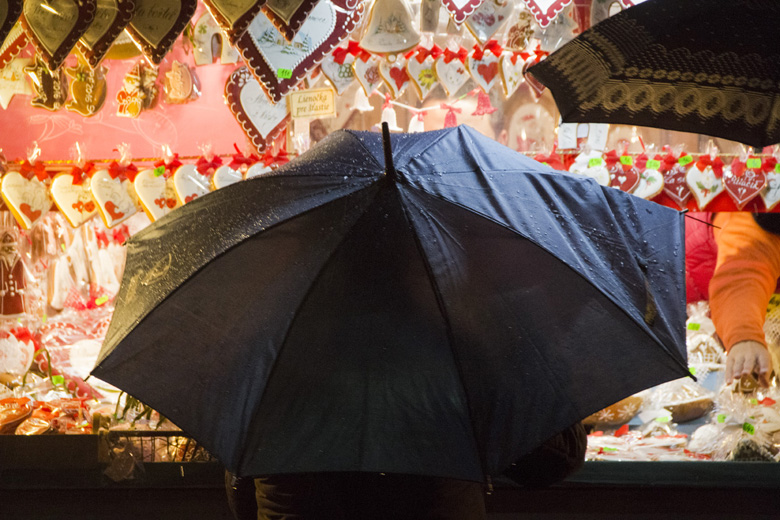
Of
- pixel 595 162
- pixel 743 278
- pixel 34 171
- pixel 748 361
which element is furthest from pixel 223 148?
pixel 748 361

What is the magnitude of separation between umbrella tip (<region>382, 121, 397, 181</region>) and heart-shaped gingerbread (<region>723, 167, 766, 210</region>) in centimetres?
211

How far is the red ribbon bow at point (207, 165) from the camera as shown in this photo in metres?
2.90

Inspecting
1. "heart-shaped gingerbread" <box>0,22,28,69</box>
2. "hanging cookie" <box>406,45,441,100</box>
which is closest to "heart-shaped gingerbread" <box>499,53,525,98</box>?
"hanging cookie" <box>406,45,441,100</box>

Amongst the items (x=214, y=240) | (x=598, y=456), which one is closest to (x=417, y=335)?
(x=214, y=240)

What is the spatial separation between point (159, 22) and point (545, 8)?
4.55 feet

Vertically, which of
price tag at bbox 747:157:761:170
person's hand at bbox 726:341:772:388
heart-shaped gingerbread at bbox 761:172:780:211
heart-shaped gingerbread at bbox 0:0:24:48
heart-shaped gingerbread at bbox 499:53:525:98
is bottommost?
person's hand at bbox 726:341:772:388

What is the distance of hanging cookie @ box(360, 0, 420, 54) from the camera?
2.75 m

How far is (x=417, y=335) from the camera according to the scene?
1.15 meters

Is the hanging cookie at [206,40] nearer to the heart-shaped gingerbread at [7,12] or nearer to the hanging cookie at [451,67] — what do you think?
the heart-shaped gingerbread at [7,12]

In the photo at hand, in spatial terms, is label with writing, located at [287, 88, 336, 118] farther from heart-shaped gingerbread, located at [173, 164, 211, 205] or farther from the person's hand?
the person's hand

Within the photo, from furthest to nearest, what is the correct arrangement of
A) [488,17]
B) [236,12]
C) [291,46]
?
[488,17] → [291,46] → [236,12]

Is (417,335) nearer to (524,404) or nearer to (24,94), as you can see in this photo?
(524,404)

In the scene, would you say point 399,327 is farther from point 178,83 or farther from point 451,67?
point 178,83

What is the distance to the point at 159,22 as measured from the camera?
2367 millimetres
